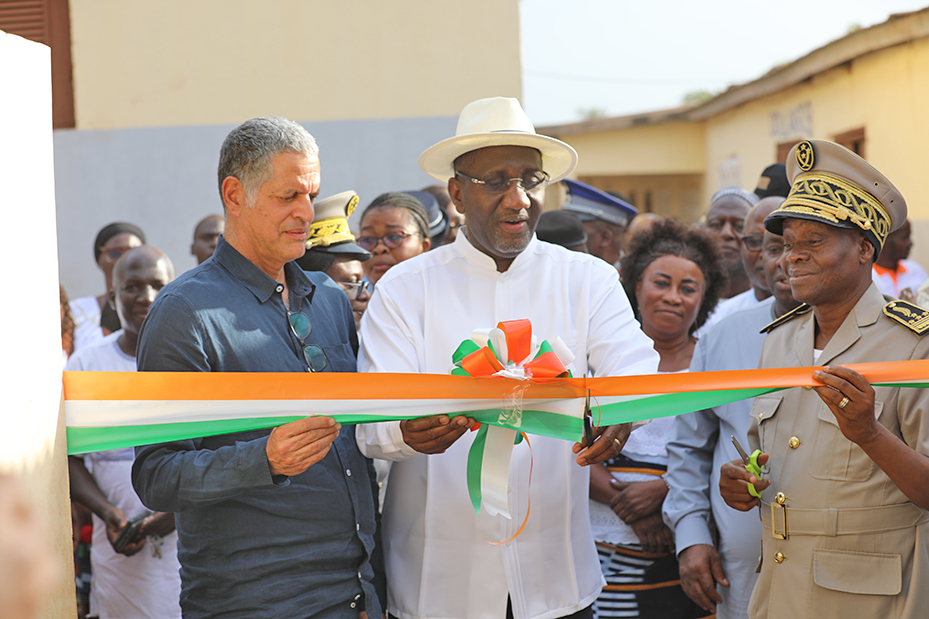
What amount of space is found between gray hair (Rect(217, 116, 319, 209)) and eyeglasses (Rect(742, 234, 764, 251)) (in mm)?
3263

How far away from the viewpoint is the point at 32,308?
2.37 metres

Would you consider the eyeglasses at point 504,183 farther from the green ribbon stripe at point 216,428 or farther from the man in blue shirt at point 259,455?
the green ribbon stripe at point 216,428

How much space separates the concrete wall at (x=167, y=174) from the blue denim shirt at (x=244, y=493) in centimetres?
635

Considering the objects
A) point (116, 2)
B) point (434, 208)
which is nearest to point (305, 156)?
point (434, 208)

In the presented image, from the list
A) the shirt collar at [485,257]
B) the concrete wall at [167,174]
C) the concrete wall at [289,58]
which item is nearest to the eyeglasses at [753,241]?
the shirt collar at [485,257]

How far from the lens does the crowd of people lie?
282 centimetres

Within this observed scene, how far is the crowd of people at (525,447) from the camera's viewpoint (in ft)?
9.26

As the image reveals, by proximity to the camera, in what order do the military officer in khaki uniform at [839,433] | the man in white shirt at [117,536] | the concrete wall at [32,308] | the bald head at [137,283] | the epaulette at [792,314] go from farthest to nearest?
the bald head at [137,283], the man in white shirt at [117,536], the epaulette at [792,314], the military officer in khaki uniform at [839,433], the concrete wall at [32,308]

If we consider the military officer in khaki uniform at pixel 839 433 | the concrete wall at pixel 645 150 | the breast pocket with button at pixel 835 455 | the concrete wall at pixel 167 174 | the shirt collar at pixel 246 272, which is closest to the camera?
the military officer in khaki uniform at pixel 839 433

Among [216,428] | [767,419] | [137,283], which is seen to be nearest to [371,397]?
[216,428]

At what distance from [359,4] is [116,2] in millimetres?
2602

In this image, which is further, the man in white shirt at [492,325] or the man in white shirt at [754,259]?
the man in white shirt at [754,259]

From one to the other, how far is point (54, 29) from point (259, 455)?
27.7 feet

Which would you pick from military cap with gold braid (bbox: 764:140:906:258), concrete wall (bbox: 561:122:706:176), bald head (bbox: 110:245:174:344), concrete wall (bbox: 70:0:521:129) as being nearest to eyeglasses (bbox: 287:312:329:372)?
military cap with gold braid (bbox: 764:140:906:258)
